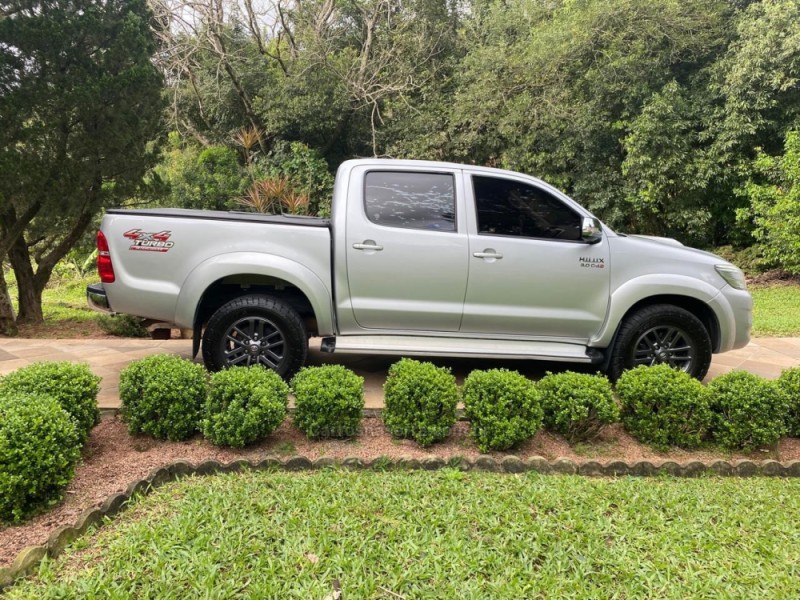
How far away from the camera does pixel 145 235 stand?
154 inches

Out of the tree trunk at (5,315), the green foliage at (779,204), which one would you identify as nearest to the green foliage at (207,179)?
the tree trunk at (5,315)

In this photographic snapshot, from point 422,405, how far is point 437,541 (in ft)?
3.41

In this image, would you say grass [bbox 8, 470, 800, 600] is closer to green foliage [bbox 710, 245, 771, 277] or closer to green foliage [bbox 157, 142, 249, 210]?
green foliage [bbox 157, 142, 249, 210]

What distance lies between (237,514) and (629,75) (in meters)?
12.2

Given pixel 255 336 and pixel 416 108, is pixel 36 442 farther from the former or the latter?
pixel 416 108

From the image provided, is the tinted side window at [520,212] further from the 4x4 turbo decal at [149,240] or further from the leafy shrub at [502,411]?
the 4x4 turbo decal at [149,240]

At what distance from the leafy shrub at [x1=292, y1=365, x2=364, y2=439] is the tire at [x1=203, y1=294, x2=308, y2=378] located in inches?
29.7

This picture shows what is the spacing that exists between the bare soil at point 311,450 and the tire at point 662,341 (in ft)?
2.63

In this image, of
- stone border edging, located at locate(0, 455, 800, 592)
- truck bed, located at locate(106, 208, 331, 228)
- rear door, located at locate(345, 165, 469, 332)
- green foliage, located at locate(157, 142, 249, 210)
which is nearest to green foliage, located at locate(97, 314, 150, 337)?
truck bed, located at locate(106, 208, 331, 228)

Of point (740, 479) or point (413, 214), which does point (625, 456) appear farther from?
point (413, 214)

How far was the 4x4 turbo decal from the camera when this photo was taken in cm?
390

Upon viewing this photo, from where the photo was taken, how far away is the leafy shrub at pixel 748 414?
10.6ft

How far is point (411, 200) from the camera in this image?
4.20m

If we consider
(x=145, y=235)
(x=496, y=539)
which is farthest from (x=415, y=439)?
(x=145, y=235)
